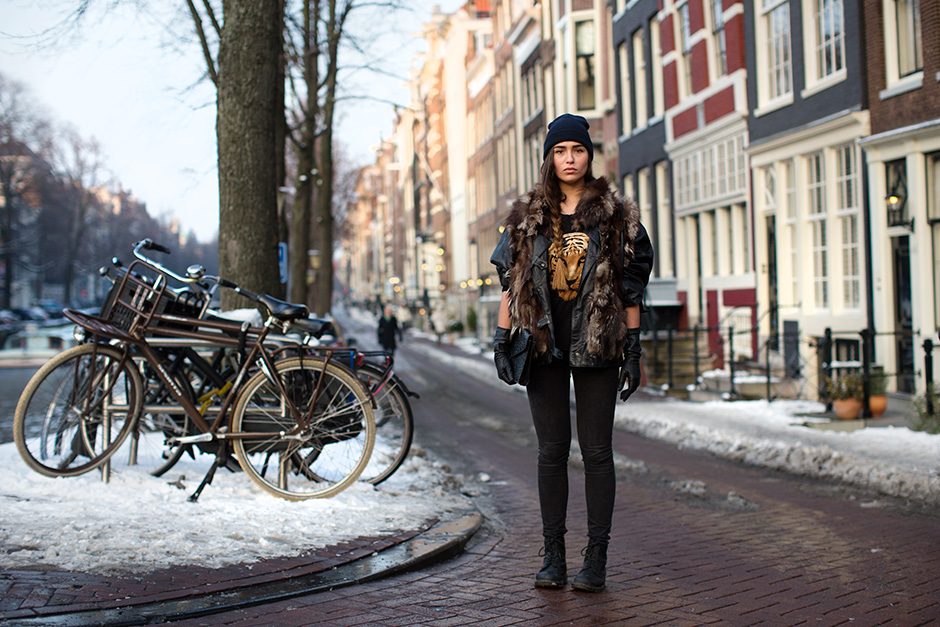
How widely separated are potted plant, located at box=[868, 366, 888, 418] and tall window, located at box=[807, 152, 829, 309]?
364cm

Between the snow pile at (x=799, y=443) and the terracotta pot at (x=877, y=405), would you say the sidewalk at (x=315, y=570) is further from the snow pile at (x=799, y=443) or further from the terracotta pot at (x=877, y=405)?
the terracotta pot at (x=877, y=405)

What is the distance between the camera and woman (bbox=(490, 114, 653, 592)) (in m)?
4.24

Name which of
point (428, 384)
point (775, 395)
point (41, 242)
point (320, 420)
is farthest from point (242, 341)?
point (41, 242)

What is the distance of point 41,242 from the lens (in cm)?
6475

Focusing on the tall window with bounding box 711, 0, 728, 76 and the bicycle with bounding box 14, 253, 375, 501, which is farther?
the tall window with bounding box 711, 0, 728, 76

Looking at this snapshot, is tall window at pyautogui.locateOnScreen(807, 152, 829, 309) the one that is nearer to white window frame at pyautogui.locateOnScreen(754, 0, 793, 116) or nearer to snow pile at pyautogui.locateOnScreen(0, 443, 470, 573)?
white window frame at pyautogui.locateOnScreen(754, 0, 793, 116)

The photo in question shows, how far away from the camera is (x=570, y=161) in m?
4.39

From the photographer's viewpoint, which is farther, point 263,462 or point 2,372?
point 2,372

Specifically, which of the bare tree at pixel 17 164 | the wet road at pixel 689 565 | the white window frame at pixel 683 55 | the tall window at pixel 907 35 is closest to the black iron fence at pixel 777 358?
the tall window at pixel 907 35

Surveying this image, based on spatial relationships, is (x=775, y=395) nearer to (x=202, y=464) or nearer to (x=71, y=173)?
(x=202, y=464)

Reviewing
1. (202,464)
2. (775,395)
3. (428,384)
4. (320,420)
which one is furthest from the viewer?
(428,384)

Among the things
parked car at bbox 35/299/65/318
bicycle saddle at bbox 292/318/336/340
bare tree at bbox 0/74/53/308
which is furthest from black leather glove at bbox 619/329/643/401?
parked car at bbox 35/299/65/318

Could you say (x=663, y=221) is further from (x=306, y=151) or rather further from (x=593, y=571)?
(x=593, y=571)

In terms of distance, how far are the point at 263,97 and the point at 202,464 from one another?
113 inches
